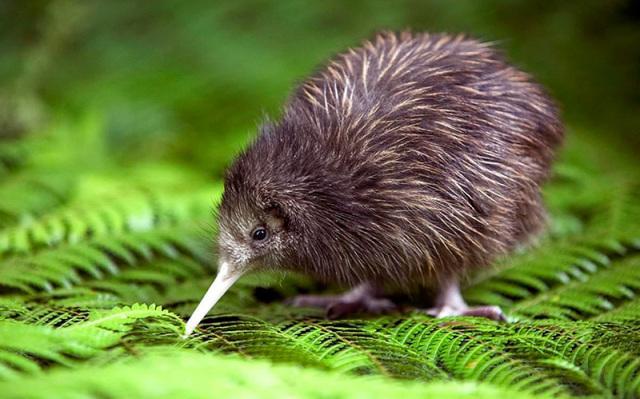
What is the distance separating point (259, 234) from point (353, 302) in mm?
587

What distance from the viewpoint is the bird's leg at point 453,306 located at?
2898 millimetres

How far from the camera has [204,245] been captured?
10.8 ft

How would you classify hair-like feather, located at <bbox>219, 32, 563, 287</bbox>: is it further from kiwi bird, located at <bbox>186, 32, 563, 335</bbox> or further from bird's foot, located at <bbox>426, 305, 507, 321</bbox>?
bird's foot, located at <bbox>426, 305, 507, 321</bbox>

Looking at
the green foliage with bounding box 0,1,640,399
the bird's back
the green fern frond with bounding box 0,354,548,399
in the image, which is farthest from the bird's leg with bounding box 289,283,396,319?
the green fern frond with bounding box 0,354,548,399

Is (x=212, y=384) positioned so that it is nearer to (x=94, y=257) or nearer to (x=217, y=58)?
(x=94, y=257)

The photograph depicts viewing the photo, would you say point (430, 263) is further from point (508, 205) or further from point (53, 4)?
point (53, 4)

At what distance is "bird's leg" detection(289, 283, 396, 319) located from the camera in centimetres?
310

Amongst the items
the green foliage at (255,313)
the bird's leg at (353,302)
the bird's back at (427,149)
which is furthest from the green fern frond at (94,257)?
the bird's back at (427,149)

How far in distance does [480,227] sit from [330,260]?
56 centimetres

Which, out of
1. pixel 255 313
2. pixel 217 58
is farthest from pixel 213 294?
pixel 217 58

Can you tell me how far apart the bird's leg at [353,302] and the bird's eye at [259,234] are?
0.45 m

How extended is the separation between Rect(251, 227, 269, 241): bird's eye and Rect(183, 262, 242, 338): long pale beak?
14 centimetres

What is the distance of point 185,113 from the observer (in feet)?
17.0

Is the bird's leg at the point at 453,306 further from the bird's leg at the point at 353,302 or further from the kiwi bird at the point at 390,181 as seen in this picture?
the bird's leg at the point at 353,302
